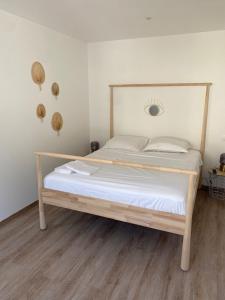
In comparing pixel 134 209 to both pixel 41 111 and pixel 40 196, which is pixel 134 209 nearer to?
pixel 40 196

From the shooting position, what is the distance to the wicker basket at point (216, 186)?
139 inches

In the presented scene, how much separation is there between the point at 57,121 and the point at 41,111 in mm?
384

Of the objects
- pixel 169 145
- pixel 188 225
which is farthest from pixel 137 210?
pixel 169 145

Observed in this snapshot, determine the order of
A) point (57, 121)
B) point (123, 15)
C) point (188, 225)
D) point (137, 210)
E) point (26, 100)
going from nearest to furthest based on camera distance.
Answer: point (188, 225)
point (137, 210)
point (123, 15)
point (26, 100)
point (57, 121)

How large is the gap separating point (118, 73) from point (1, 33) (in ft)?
6.71

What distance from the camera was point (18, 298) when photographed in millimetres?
1729

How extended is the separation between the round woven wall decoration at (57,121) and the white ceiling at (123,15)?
1.21 metres

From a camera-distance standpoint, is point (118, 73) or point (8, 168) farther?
point (118, 73)

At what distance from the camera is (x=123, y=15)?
2.71 m

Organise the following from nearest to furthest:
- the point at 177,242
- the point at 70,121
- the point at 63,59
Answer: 1. the point at 177,242
2. the point at 63,59
3. the point at 70,121

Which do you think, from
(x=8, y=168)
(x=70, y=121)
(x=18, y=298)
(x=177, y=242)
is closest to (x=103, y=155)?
A: (x=70, y=121)

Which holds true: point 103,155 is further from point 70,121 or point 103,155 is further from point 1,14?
point 1,14

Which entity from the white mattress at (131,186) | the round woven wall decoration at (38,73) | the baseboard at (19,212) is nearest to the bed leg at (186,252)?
the white mattress at (131,186)

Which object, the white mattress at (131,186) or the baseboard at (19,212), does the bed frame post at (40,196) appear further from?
the baseboard at (19,212)
